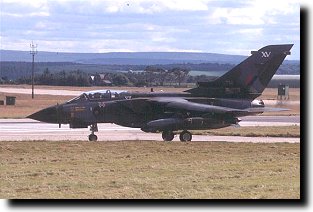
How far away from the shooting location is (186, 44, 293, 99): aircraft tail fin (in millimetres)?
29781

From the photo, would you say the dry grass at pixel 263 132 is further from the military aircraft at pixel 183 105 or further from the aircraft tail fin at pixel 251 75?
the aircraft tail fin at pixel 251 75

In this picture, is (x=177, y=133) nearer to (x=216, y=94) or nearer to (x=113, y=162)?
(x=216, y=94)

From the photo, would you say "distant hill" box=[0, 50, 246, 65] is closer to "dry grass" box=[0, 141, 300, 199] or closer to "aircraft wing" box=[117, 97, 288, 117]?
"aircraft wing" box=[117, 97, 288, 117]

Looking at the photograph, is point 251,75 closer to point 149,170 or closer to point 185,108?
point 185,108

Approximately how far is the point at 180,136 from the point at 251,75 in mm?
4086

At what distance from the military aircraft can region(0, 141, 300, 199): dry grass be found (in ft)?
7.76

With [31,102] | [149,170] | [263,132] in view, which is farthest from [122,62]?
[149,170]

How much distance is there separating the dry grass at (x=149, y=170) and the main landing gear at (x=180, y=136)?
6.65ft

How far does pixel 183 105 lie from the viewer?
2928 centimetres

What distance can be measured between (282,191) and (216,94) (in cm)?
1688

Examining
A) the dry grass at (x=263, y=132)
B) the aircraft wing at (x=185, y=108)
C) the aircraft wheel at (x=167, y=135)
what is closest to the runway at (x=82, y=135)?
the aircraft wheel at (x=167, y=135)

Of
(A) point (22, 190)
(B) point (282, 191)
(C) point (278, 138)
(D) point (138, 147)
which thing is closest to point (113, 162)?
Result: (D) point (138, 147)


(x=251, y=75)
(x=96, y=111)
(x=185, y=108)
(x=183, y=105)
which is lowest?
(x=96, y=111)

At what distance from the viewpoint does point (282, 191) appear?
1332 centimetres
